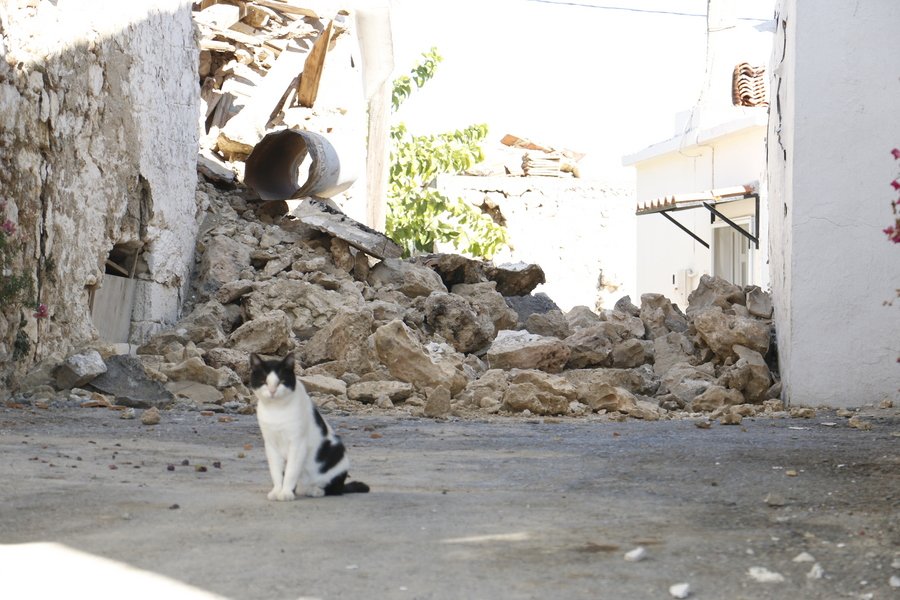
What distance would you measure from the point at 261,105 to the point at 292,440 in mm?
10279

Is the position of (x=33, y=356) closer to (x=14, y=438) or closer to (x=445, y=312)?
(x=14, y=438)

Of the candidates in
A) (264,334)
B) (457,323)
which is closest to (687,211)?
(457,323)

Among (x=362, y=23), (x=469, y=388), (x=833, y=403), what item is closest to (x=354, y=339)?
(x=469, y=388)

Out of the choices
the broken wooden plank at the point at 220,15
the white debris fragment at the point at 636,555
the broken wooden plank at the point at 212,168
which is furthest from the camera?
the broken wooden plank at the point at 220,15

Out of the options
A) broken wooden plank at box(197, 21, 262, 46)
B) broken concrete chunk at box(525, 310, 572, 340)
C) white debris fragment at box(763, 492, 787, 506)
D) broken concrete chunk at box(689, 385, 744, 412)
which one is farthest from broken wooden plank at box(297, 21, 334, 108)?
white debris fragment at box(763, 492, 787, 506)

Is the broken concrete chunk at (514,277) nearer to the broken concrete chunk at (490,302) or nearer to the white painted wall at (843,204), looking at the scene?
the broken concrete chunk at (490,302)

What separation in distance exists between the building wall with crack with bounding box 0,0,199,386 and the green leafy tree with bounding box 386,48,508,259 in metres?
6.79

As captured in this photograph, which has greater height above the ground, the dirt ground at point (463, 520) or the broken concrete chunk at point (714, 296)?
the broken concrete chunk at point (714, 296)

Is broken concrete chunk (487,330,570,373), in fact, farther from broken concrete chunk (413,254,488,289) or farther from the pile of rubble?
broken concrete chunk (413,254,488,289)

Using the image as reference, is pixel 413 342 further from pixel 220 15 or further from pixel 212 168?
pixel 220 15

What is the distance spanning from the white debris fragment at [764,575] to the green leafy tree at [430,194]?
1505cm

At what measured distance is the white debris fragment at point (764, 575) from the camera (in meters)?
3.16

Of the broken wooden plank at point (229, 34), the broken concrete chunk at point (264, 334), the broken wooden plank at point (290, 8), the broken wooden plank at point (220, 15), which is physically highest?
the broken wooden plank at point (290, 8)

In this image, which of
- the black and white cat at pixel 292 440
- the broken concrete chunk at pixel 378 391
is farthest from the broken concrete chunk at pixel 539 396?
the black and white cat at pixel 292 440
